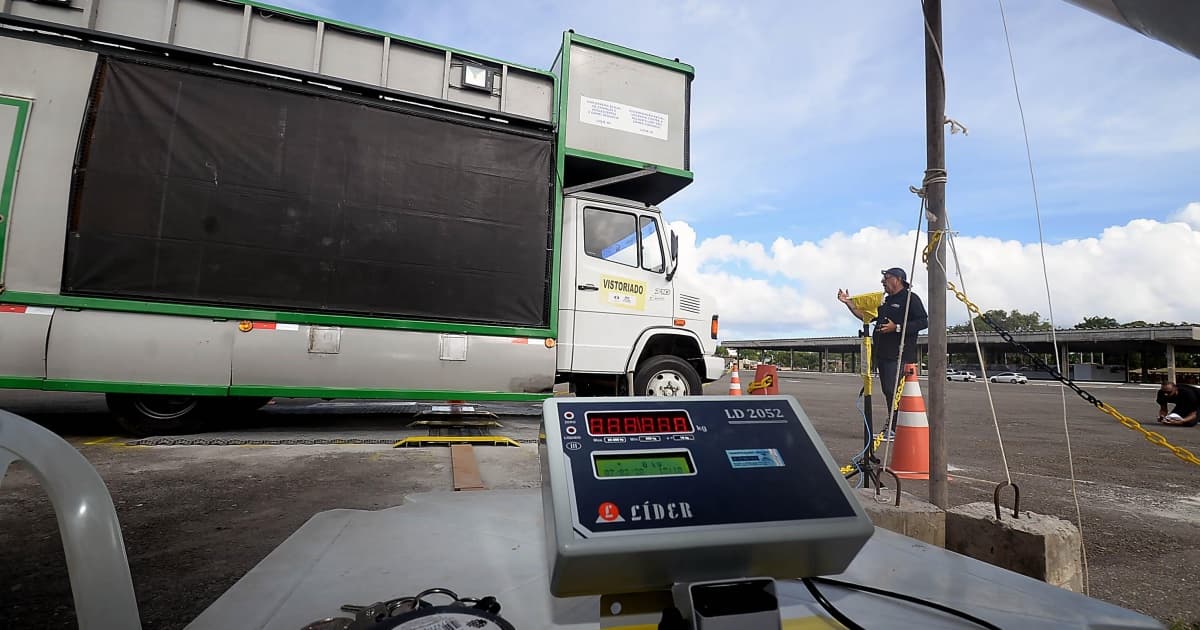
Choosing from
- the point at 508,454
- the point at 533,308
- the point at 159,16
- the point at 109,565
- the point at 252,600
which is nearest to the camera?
the point at 109,565

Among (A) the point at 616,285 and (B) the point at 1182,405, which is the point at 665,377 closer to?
(A) the point at 616,285

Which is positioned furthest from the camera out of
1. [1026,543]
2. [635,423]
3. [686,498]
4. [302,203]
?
[302,203]

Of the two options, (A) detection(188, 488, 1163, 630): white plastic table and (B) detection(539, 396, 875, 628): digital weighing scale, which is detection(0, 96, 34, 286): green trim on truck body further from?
(B) detection(539, 396, 875, 628): digital weighing scale

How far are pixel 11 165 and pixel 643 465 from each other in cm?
582

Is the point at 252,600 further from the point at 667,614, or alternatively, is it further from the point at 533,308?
the point at 533,308

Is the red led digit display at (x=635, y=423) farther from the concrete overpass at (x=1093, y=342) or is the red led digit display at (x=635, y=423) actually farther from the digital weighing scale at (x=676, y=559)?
the concrete overpass at (x=1093, y=342)

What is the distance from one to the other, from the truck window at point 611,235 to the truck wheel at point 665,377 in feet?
3.62

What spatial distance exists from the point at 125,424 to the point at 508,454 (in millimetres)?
3500

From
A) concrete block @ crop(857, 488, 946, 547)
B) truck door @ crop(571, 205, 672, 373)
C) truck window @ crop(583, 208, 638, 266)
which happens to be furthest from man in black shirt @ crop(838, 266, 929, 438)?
concrete block @ crop(857, 488, 946, 547)

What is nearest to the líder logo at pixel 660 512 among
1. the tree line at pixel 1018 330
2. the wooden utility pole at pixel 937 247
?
the wooden utility pole at pixel 937 247

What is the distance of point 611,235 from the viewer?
19.1ft

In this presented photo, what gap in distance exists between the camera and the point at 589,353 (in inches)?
218

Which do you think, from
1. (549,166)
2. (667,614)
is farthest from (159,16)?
(667,614)

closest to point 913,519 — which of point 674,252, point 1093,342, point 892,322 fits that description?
point 892,322
